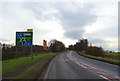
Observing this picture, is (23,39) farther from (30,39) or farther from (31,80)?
(31,80)

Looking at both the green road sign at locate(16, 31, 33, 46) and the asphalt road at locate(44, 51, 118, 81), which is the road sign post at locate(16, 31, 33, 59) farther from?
the asphalt road at locate(44, 51, 118, 81)

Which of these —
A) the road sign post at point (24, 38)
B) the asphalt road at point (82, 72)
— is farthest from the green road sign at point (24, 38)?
the asphalt road at point (82, 72)

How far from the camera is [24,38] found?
33656 millimetres

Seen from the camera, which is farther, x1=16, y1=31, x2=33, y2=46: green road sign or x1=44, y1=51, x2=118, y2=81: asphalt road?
x1=16, y1=31, x2=33, y2=46: green road sign

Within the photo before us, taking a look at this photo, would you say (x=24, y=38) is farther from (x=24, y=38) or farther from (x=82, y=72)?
(x=82, y=72)

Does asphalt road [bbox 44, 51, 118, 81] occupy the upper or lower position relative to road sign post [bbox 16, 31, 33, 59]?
lower

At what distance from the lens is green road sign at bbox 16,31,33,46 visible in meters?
32.4

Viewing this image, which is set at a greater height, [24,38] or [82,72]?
[24,38]

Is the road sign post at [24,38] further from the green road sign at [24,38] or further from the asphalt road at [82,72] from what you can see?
the asphalt road at [82,72]

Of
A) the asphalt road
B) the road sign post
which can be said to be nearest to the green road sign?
the road sign post

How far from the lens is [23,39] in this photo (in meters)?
33.3

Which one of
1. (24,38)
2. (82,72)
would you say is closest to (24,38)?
(24,38)

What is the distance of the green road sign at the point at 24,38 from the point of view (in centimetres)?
3242

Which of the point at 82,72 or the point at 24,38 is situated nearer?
the point at 82,72
